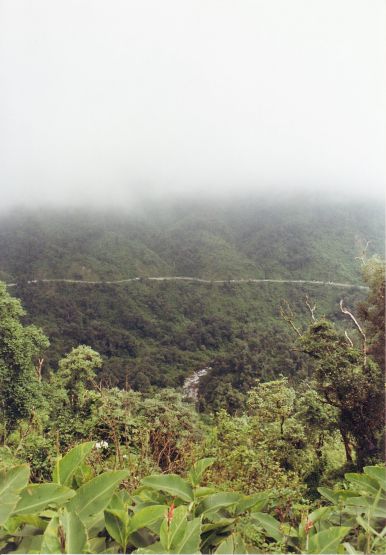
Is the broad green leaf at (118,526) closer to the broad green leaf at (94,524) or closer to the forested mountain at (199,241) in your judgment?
the broad green leaf at (94,524)

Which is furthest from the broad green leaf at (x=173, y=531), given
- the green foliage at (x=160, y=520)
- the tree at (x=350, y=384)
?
the tree at (x=350, y=384)

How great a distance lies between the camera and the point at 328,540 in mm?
979

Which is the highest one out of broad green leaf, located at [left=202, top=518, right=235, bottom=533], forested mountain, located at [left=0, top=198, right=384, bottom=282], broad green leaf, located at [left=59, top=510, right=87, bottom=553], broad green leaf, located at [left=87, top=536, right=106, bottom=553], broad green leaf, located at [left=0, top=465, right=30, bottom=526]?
broad green leaf, located at [left=0, top=465, right=30, bottom=526]

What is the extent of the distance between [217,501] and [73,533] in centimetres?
47

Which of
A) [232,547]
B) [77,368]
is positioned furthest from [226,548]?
[77,368]

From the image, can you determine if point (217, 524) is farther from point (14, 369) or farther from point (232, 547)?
point (14, 369)

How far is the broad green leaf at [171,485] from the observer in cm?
118

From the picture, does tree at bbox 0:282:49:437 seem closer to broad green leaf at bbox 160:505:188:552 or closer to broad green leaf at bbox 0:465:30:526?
broad green leaf at bbox 0:465:30:526

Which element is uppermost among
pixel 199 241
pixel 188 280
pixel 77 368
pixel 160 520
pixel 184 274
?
pixel 160 520

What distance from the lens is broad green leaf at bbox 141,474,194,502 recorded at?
1.18 meters

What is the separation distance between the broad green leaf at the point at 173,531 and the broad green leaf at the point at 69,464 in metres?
0.34

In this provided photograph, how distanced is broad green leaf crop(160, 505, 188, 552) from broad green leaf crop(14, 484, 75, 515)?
279 millimetres

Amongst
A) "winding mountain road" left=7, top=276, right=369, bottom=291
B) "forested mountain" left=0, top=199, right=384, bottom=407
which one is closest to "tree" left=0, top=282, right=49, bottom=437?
"forested mountain" left=0, top=199, right=384, bottom=407

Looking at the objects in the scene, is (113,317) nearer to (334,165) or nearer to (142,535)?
(142,535)
